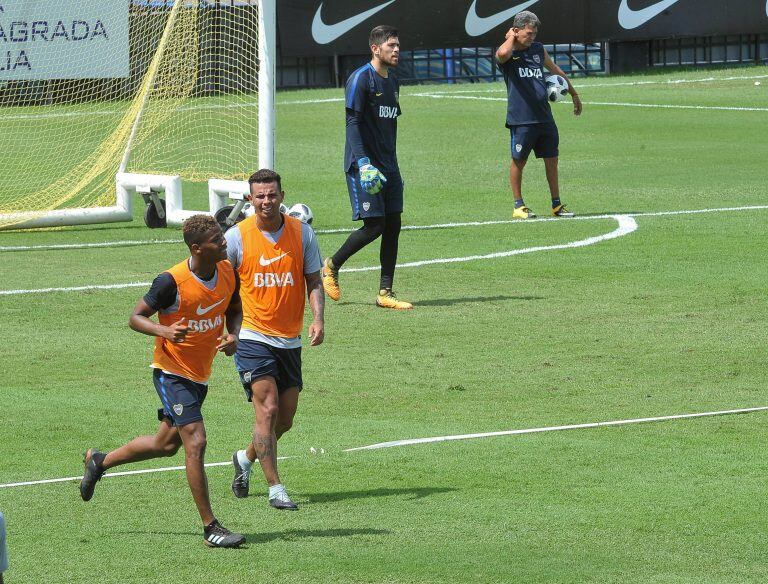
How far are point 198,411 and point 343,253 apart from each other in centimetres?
610

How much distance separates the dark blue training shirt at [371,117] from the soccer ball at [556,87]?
6120 mm

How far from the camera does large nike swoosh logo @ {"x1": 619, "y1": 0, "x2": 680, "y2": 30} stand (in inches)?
1439

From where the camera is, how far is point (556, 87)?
1909cm

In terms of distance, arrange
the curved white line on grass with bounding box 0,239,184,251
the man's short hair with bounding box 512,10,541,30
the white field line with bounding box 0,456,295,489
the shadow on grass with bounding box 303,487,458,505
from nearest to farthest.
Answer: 1. the shadow on grass with bounding box 303,487,458,505
2. the white field line with bounding box 0,456,295,489
3. the curved white line on grass with bounding box 0,239,184,251
4. the man's short hair with bounding box 512,10,541,30

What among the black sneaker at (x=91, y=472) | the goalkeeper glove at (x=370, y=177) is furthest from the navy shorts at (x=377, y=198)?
the black sneaker at (x=91, y=472)

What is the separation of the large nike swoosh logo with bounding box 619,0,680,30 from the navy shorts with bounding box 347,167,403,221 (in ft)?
80.9

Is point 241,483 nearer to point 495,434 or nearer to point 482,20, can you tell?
point 495,434

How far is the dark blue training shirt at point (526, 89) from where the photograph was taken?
1803 cm

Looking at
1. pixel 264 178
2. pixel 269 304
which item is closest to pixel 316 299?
pixel 269 304

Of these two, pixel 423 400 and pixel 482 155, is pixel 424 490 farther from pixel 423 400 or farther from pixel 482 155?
pixel 482 155

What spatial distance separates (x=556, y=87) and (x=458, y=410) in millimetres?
10108

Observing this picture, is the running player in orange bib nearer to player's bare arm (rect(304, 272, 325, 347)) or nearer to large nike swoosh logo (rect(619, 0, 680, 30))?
player's bare arm (rect(304, 272, 325, 347))

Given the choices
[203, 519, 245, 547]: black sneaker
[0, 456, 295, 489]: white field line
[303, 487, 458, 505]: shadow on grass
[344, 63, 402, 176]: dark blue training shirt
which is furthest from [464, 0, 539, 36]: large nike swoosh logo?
[203, 519, 245, 547]: black sneaker

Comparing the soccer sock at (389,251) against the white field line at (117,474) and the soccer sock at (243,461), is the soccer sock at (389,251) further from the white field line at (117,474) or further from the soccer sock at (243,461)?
the soccer sock at (243,461)
